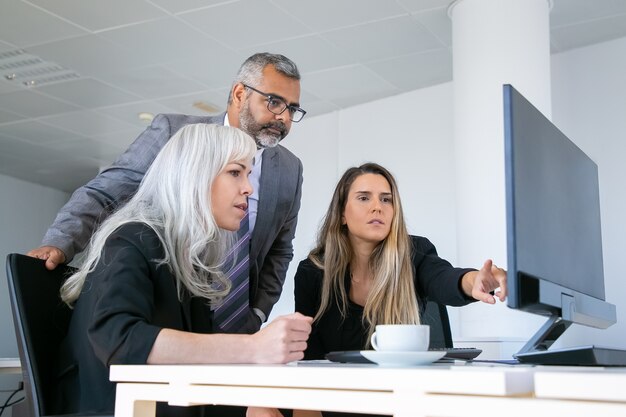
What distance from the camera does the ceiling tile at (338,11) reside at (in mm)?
4188

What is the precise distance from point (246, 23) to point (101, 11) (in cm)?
84

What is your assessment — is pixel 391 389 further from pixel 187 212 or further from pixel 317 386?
pixel 187 212

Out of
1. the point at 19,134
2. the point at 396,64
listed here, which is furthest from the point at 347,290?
the point at 19,134

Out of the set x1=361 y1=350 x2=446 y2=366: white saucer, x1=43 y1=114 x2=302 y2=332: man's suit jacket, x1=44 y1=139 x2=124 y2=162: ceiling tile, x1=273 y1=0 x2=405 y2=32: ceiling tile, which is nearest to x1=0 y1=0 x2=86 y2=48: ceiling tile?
x1=273 y1=0 x2=405 y2=32: ceiling tile

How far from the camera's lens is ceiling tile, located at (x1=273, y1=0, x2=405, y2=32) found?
419cm

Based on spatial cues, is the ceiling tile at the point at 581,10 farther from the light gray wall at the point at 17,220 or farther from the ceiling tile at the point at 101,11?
the light gray wall at the point at 17,220

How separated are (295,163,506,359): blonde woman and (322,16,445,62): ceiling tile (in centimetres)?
213

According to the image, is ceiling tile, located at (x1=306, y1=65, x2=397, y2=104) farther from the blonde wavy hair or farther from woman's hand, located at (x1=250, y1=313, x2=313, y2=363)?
woman's hand, located at (x1=250, y1=313, x2=313, y2=363)

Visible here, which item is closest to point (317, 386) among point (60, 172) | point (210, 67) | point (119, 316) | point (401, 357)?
point (401, 357)

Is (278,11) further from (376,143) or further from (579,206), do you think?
(579,206)

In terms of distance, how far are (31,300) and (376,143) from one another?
4.55m

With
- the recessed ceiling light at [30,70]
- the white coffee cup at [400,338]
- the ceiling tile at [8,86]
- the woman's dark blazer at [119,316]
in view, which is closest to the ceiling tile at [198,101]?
the recessed ceiling light at [30,70]

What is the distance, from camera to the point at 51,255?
4.94 feet

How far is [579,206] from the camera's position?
4.93 feet
